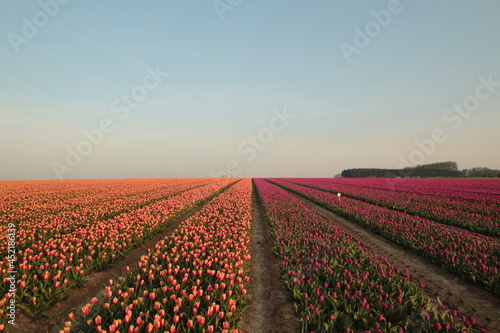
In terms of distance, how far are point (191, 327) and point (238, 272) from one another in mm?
1790

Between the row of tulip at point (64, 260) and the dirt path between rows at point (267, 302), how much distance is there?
4.23 meters

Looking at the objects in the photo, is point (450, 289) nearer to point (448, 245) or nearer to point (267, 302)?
point (448, 245)

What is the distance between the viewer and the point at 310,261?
620 cm

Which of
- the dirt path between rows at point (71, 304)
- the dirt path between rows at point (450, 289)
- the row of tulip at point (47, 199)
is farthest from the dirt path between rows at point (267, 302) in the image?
the row of tulip at point (47, 199)

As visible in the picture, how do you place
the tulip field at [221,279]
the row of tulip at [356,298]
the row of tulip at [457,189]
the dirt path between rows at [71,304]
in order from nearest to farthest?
the tulip field at [221,279] → the row of tulip at [356,298] → the dirt path between rows at [71,304] → the row of tulip at [457,189]

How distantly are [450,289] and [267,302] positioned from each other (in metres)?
4.88

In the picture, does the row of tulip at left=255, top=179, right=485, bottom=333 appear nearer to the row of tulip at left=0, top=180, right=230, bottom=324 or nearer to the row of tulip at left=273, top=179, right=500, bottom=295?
the row of tulip at left=273, top=179, right=500, bottom=295

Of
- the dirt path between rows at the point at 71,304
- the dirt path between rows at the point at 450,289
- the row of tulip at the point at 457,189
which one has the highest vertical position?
the row of tulip at the point at 457,189

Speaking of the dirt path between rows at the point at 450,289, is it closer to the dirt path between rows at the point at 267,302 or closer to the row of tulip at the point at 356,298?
the row of tulip at the point at 356,298

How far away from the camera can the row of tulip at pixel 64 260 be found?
15.1ft

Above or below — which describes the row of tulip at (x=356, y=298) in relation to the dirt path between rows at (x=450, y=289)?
above

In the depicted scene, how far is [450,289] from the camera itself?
5.64 meters

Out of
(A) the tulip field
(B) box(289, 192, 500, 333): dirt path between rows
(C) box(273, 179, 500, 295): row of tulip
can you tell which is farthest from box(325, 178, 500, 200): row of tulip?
(B) box(289, 192, 500, 333): dirt path between rows

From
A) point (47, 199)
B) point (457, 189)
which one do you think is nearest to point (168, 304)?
point (47, 199)
